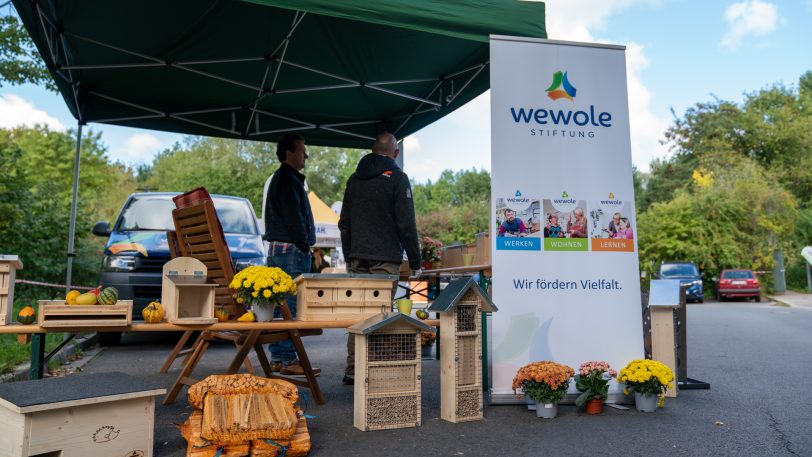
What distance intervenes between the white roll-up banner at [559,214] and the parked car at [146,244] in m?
4.03

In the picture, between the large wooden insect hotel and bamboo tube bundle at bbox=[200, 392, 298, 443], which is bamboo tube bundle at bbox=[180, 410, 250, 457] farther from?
the large wooden insect hotel

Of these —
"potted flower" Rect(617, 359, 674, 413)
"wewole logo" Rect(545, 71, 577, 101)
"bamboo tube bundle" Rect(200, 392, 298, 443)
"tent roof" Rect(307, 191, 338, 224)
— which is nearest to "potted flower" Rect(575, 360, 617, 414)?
"potted flower" Rect(617, 359, 674, 413)

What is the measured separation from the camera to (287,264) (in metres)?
5.50

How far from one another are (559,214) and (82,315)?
132 inches

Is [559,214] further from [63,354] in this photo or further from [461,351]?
[63,354]

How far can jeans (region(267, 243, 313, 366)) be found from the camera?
551cm

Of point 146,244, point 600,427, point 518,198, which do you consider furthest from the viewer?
point 146,244

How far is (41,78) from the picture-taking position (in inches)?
472

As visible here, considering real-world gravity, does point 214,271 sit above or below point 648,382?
above

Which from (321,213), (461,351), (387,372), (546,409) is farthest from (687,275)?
(387,372)

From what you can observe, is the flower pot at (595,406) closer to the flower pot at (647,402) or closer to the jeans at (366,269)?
the flower pot at (647,402)

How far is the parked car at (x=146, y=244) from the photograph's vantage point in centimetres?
747

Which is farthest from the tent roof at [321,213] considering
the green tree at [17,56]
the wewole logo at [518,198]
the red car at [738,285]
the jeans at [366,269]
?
the red car at [738,285]

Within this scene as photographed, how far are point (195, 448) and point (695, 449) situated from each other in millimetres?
2736
